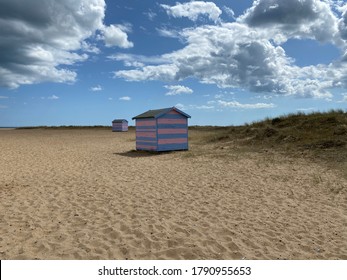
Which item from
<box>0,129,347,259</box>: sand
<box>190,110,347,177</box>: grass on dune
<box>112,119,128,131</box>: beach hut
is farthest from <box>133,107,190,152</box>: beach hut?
<box>112,119,128,131</box>: beach hut

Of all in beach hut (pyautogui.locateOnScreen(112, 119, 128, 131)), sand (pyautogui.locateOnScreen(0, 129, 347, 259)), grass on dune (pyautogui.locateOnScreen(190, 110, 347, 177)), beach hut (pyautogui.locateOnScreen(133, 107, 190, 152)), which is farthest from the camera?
beach hut (pyautogui.locateOnScreen(112, 119, 128, 131))

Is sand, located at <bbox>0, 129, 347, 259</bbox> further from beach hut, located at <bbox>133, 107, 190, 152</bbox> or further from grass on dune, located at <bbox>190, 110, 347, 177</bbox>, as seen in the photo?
beach hut, located at <bbox>133, 107, 190, 152</bbox>

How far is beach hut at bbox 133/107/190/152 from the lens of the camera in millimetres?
18375

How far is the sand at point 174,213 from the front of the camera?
16.8 feet

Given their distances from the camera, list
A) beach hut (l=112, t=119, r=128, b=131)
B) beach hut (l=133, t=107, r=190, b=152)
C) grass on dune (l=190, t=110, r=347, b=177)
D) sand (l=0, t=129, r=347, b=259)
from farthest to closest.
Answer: beach hut (l=112, t=119, r=128, b=131) < beach hut (l=133, t=107, r=190, b=152) < grass on dune (l=190, t=110, r=347, b=177) < sand (l=0, t=129, r=347, b=259)

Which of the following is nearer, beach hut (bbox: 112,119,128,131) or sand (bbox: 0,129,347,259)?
sand (bbox: 0,129,347,259)

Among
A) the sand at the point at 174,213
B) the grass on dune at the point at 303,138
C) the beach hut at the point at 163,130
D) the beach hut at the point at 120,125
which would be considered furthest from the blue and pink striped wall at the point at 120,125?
the sand at the point at 174,213

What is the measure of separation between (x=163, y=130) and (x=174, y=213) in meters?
11.9

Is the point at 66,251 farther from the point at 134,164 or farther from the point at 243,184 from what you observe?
the point at 134,164

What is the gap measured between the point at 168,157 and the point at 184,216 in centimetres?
996

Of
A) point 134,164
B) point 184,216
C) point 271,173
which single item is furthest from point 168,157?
point 184,216

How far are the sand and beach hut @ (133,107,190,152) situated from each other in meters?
6.19

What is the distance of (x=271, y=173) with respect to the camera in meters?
11.7

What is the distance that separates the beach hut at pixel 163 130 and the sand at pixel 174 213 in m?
6.19
